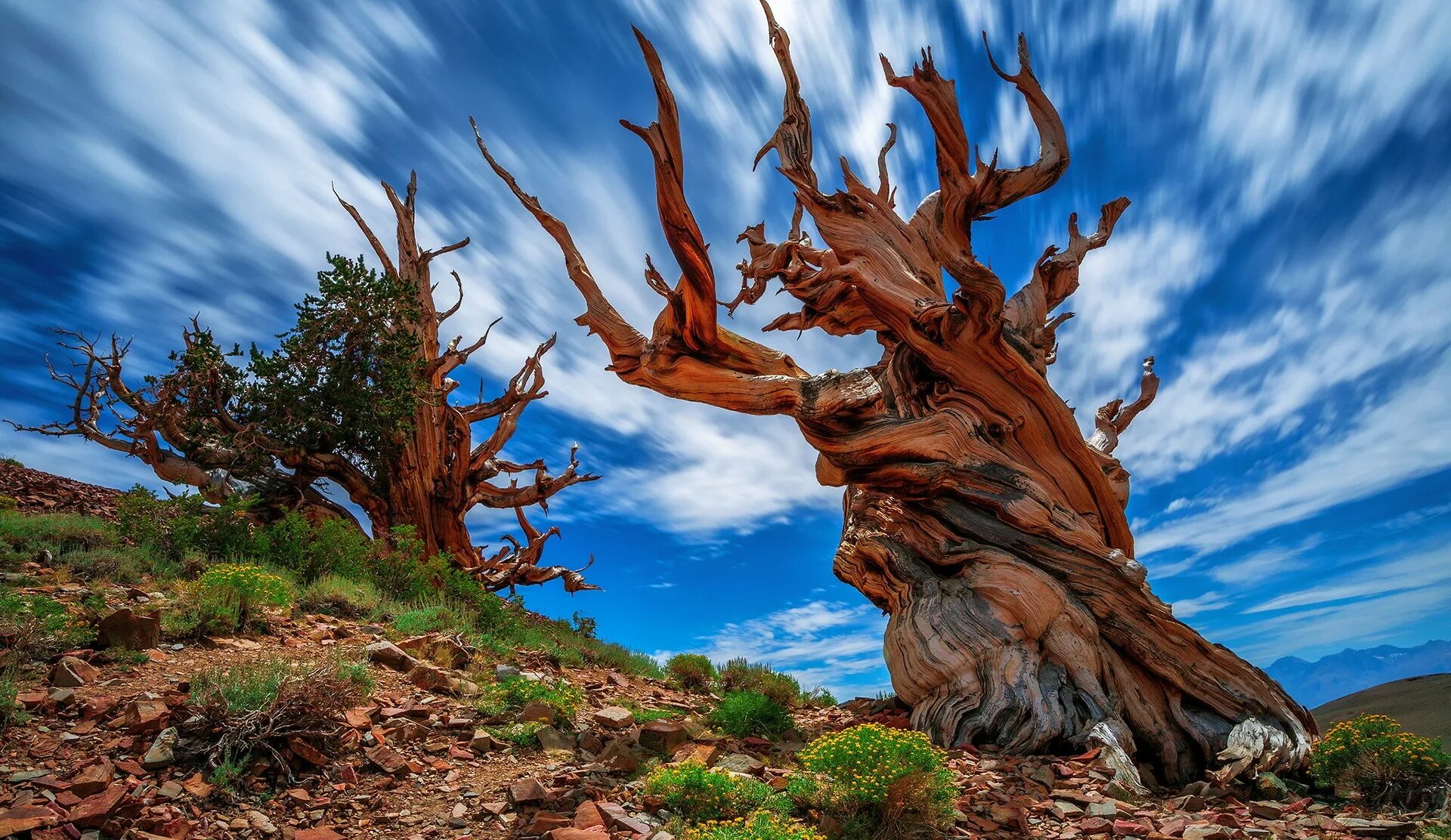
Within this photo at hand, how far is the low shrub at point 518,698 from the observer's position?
21.9 feet

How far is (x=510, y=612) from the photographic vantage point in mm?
11203

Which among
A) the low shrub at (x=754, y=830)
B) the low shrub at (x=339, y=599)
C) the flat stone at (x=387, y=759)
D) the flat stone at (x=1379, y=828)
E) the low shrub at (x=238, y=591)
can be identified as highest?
the low shrub at (x=339, y=599)

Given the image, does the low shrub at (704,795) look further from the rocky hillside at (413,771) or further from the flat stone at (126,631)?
the flat stone at (126,631)

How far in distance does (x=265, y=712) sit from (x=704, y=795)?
3.09 meters

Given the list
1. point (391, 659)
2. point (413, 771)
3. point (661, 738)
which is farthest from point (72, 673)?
point (661, 738)

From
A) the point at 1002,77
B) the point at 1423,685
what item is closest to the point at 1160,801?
the point at 1002,77

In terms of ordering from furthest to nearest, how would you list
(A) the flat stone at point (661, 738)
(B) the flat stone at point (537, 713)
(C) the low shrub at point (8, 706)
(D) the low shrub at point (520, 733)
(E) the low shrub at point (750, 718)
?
(E) the low shrub at point (750, 718) < (B) the flat stone at point (537, 713) < (A) the flat stone at point (661, 738) < (D) the low shrub at point (520, 733) < (C) the low shrub at point (8, 706)

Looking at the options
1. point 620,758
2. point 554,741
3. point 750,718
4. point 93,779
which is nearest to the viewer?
point 93,779

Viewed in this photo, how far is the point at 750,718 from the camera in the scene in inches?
306

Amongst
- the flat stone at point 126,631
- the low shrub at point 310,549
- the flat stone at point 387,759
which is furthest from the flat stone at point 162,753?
the low shrub at point 310,549

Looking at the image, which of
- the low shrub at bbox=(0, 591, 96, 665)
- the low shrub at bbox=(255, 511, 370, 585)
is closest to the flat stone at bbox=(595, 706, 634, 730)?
Result: the low shrub at bbox=(0, 591, 96, 665)

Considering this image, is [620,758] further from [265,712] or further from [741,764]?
[265,712]

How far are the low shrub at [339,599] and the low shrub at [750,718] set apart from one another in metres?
4.66

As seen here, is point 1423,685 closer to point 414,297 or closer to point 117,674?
point 117,674
